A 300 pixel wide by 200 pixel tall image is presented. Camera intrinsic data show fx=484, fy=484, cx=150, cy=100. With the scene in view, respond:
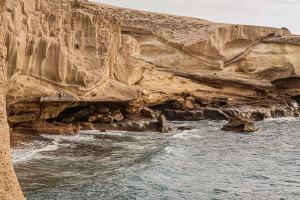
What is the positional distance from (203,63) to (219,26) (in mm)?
4384

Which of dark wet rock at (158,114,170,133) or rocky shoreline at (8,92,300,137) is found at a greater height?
rocky shoreline at (8,92,300,137)

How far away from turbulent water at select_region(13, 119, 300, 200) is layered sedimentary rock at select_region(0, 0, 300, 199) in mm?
2401

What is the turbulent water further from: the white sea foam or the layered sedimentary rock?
the layered sedimentary rock

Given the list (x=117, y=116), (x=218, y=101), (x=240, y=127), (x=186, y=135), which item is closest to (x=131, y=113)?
(x=117, y=116)

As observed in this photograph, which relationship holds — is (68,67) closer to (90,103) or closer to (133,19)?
(90,103)

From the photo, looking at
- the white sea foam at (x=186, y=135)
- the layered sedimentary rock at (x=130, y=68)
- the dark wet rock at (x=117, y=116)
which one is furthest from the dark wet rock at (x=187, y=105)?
the dark wet rock at (x=117, y=116)

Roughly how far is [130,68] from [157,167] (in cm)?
1412

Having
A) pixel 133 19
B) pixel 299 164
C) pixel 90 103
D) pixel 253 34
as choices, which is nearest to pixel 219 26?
pixel 253 34

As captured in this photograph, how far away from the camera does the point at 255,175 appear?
59.4 ft

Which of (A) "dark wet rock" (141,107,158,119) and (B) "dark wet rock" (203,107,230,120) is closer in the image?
(A) "dark wet rock" (141,107,158,119)

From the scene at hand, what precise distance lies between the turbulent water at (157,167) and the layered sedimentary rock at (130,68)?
2.40 m

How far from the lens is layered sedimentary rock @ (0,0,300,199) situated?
22.2 metres

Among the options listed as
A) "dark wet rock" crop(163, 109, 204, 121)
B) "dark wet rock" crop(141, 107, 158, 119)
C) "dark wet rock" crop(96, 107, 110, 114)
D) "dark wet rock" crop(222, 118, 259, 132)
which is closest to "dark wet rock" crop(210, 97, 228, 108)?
"dark wet rock" crop(163, 109, 204, 121)

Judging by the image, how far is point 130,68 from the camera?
31.6 metres
